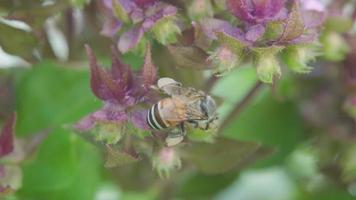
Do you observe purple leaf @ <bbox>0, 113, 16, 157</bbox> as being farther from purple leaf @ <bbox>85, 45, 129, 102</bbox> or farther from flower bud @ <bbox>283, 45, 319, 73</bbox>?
flower bud @ <bbox>283, 45, 319, 73</bbox>

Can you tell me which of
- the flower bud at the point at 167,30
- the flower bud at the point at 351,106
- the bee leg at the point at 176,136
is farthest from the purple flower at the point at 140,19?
the flower bud at the point at 351,106

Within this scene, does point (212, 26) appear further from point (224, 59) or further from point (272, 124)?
point (272, 124)

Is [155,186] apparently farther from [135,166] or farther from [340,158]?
[340,158]

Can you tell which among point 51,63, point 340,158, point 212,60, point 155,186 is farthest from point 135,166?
point 212,60

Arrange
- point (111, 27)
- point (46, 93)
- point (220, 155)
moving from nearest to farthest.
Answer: point (111, 27) → point (220, 155) → point (46, 93)

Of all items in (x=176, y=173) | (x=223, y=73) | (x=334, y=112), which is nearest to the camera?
(x=223, y=73)

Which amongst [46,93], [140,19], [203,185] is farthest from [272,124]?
[140,19]
